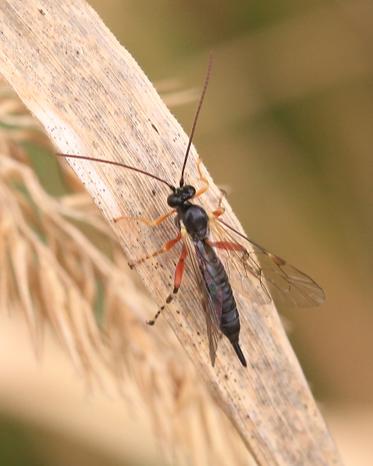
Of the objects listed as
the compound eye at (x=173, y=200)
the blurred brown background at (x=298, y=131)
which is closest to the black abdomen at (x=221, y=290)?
the compound eye at (x=173, y=200)

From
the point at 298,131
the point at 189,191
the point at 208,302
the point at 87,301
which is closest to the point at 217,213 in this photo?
the point at 189,191

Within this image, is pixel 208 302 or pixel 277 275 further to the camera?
pixel 277 275

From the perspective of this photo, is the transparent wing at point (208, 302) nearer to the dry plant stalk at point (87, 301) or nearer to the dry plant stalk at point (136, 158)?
the dry plant stalk at point (136, 158)

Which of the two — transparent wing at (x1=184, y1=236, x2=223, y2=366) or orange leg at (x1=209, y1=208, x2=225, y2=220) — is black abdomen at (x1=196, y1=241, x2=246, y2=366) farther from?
orange leg at (x1=209, y1=208, x2=225, y2=220)

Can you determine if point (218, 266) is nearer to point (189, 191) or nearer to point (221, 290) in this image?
point (221, 290)

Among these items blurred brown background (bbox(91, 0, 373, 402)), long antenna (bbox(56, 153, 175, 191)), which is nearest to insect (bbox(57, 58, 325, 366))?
long antenna (bbox(56, 153, 175, 191))

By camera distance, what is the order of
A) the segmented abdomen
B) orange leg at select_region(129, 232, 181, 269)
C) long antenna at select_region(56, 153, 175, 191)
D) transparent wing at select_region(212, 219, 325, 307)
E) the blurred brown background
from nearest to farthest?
long antenna at select_region(56, 153, 175, 191), orange leg at select_region(129, 232, 181, 269), the segmented abdomen, transparent wing at select_region(212, 219, 325, 307), the blurred brown background

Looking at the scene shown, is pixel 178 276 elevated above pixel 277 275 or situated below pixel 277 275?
below

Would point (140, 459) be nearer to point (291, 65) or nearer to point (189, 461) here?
point (189, 461)
